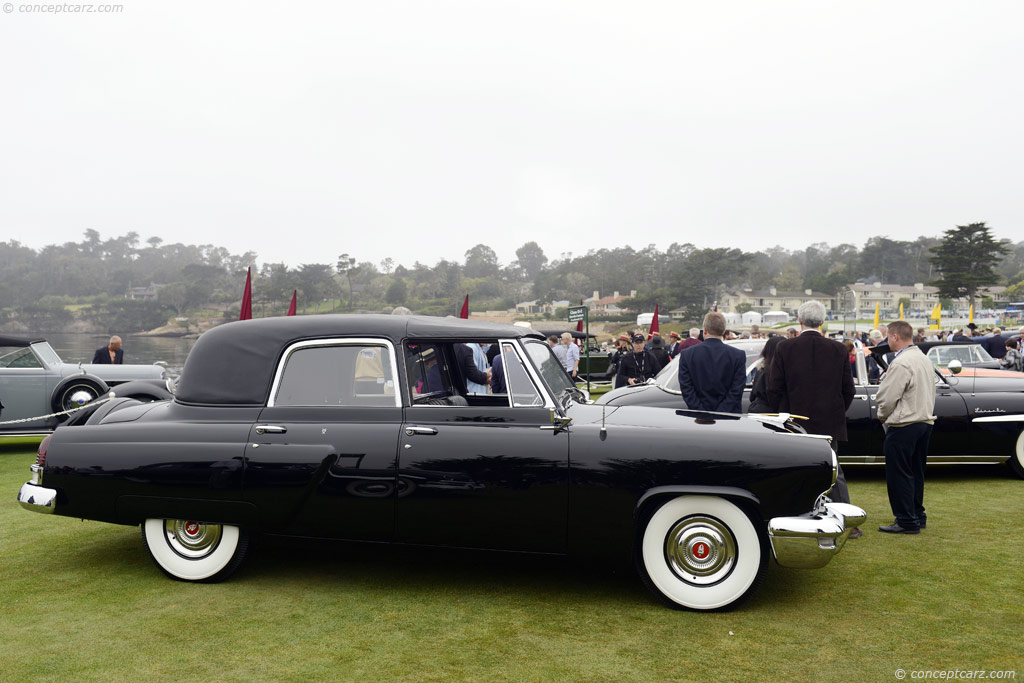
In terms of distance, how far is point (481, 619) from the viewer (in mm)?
4348

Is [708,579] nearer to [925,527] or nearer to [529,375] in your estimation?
[529,375]

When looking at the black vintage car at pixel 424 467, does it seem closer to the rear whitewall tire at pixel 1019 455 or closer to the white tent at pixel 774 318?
the rear whitewall tire at pixel 1019 455

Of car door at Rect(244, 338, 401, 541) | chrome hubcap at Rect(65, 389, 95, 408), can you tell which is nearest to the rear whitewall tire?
car door at Rect(244, 338, 401, 541)

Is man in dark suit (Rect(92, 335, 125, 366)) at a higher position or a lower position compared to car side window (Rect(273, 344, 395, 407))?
lower

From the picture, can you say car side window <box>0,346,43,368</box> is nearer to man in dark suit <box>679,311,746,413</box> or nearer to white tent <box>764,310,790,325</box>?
man in dark suit <box>679,311,746,413</box>

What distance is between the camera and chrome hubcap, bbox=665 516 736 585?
4.53m

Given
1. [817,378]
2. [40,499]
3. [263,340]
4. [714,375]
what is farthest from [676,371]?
[40,499]

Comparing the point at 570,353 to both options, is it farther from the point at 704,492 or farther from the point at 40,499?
the point at 40,499

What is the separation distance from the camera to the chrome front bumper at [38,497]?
16.5ft

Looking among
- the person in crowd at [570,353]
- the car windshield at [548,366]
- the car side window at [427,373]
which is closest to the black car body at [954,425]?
the car windshield at [548,366]

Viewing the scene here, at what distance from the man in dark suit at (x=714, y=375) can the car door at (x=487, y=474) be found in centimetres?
204

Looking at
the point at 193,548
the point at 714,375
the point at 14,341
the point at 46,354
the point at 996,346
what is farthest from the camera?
the point at 996,346

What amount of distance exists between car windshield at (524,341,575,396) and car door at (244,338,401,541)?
96cm

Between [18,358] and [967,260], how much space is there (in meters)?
97.0
